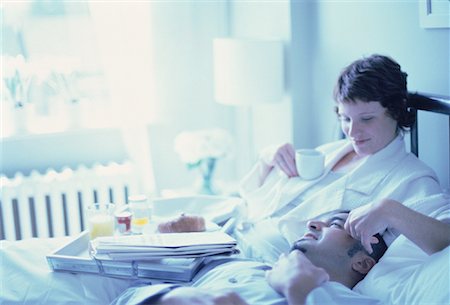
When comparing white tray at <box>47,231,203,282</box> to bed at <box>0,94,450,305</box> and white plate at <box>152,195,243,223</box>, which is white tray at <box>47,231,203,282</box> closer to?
bed at <box>0,94,450,305</box>

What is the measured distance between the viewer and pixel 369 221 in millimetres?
1381

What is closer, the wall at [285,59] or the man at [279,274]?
the man at [279,274]

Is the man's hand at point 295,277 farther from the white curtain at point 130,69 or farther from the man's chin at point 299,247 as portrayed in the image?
the white curtain at point 130,69

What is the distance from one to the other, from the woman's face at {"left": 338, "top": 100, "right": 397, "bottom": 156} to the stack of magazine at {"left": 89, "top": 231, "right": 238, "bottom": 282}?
1.62ft

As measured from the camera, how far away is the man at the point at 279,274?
1250mm

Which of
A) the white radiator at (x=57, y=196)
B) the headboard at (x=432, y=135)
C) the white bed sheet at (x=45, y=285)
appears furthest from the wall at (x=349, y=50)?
the white bed sheet at (x=45, y=285)

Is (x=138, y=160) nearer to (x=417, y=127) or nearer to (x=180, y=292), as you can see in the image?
(x=417, y=127)

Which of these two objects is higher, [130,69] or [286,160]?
[130,69]

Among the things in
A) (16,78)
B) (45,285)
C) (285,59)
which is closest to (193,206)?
(45,285)

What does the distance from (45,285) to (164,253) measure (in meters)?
0.31

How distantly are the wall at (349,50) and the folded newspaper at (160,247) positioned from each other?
0.76m

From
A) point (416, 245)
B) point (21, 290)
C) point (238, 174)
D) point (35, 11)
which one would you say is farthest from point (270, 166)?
point (35, 11)

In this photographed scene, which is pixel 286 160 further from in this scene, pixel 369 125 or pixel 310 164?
pixel 369 125

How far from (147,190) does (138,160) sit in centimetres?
15
